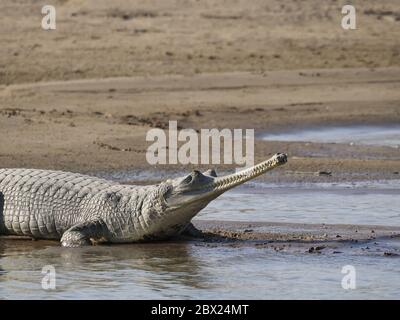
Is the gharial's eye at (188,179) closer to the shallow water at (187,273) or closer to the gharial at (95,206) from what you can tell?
the gharial at (95,206)

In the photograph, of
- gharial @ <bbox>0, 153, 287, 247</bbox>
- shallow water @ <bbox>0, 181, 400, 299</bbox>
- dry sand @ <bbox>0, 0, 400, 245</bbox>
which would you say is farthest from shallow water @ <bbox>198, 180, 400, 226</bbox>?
gharial @ <bbox>0, 153, 287, 247</bbox>

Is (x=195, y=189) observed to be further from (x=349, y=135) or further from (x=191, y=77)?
(x=191, y=77)

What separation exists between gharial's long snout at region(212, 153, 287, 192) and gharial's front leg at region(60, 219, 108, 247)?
3.46ft

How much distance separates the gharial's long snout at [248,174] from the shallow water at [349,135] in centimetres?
644

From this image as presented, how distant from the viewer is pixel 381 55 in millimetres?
22172

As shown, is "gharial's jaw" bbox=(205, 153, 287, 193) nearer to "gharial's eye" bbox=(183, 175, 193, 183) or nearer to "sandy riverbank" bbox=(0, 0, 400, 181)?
"gharial's eye" bbox=(183, 175, 193, 183)

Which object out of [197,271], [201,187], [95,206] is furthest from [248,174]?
[95,206]

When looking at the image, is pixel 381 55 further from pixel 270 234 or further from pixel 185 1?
pixel 270 234

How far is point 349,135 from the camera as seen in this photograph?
15664 millimetres

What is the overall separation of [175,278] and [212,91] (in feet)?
35.4

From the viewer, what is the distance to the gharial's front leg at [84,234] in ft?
29.2

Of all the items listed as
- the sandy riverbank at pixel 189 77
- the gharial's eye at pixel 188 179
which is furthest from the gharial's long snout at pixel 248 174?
the sandy riverbank at pixel 189 77
